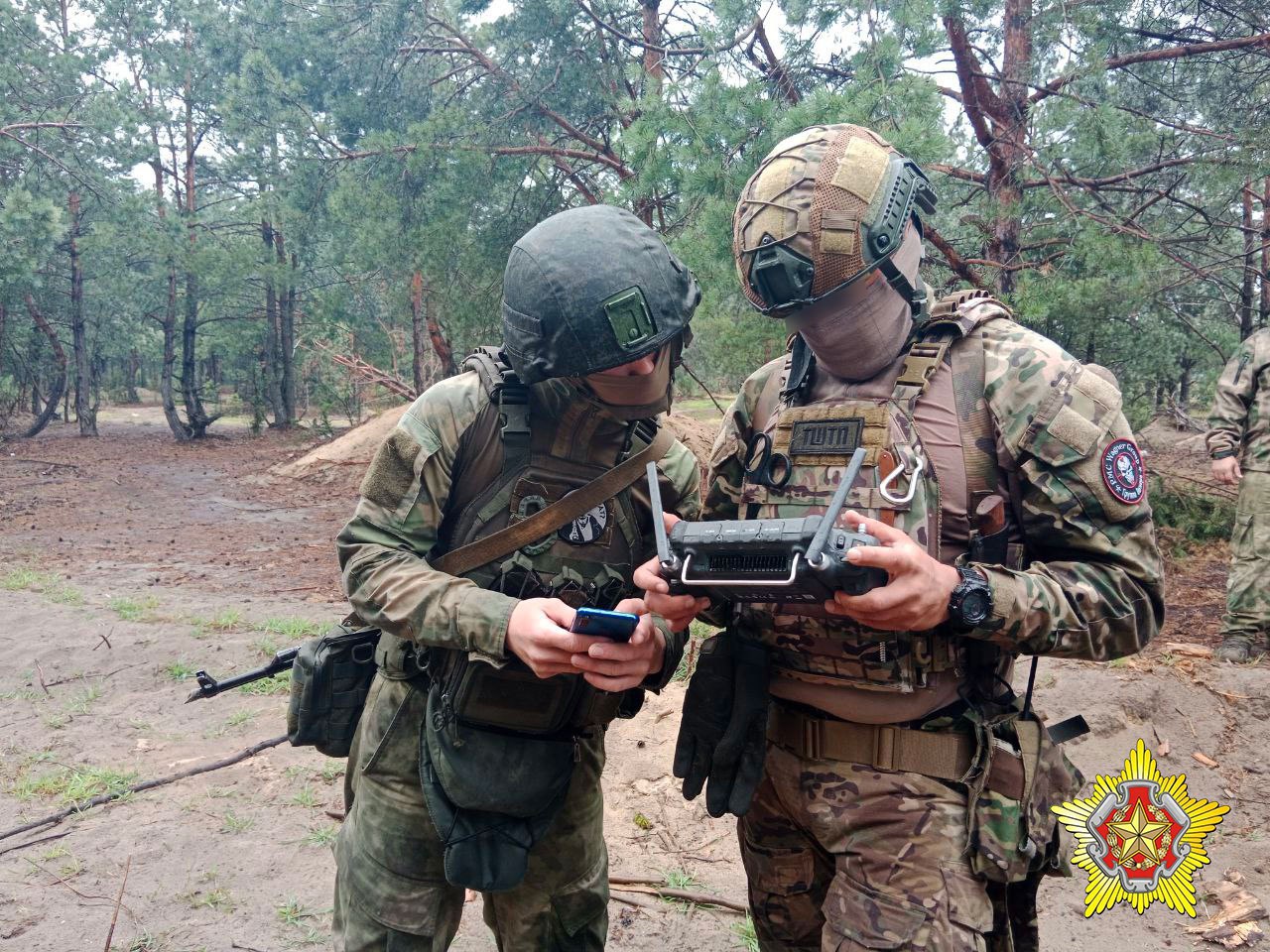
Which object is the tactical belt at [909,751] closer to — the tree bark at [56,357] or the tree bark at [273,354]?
the tree bark at [56,357]

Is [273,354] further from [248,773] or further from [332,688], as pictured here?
[332,688]

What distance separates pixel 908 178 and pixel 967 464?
2.18 ft

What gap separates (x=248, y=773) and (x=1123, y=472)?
4.44 m

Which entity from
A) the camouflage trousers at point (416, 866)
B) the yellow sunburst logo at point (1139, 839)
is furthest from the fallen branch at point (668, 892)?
the yellow sunburst logo at point (1139, 839)

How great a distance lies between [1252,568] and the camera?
580 centimetres

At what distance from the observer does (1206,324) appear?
12.7 m

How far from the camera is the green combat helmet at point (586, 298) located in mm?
2064

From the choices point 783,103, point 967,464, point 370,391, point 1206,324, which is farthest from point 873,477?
point 370,391

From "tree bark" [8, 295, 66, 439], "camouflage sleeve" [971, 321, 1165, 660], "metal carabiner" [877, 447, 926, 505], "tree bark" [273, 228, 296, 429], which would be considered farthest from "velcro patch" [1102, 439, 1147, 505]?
"tree bark" [273, 228, 296, 429]

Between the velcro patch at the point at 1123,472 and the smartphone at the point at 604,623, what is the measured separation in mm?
941

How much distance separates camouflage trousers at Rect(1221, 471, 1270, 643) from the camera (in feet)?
18.9

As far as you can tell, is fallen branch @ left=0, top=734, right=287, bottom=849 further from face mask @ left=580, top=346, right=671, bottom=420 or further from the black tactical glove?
face mask @ left=580, top=346, right=671, bottom=420

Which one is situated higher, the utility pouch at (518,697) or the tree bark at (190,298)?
the tree bark at (190,298)

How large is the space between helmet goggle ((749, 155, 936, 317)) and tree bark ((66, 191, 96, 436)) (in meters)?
19.7
